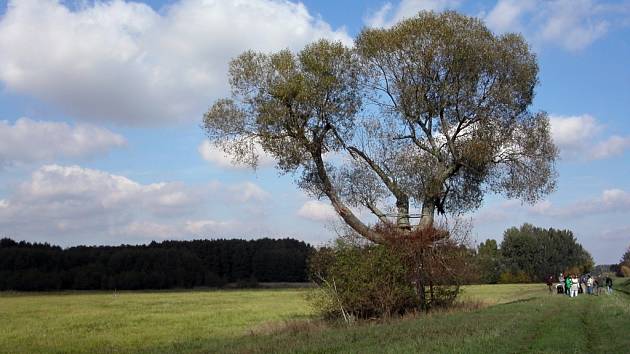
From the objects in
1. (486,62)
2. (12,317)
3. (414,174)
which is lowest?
(12,317)

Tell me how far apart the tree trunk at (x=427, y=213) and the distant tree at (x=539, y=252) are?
4736 inches

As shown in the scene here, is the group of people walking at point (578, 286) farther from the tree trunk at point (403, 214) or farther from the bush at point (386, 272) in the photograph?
the tree trunk at point (403, 214)

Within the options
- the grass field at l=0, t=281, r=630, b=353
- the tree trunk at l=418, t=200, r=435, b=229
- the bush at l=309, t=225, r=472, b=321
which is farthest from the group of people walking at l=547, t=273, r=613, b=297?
the bush at l=309, t=225, r=472, b=321

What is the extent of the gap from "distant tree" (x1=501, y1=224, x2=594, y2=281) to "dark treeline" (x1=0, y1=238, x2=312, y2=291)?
46479mm

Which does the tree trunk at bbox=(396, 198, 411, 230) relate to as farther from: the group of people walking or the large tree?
the group of people walking

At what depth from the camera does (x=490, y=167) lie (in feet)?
101

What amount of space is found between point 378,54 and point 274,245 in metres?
151

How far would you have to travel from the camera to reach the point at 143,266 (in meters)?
151

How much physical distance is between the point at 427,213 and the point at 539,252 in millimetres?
125845

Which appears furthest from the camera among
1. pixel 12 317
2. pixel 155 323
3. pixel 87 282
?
pixel 87 282

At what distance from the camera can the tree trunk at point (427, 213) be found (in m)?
30.0

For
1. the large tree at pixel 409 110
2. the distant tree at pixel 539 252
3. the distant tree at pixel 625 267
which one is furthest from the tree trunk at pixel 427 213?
the distant tree at pixel 539 252

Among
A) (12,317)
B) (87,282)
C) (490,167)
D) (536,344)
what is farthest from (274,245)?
(536,344)

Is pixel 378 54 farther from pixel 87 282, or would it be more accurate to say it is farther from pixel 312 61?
pixel 87 282
